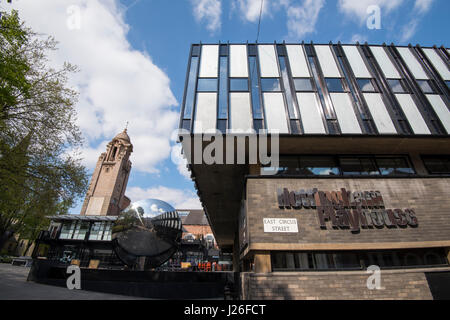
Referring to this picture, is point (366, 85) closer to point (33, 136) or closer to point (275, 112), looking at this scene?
point (275, 112)

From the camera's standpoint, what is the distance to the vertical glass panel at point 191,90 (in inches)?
430

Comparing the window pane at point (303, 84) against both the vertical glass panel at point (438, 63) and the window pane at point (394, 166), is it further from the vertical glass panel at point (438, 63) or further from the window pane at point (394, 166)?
the vertical glass panel at point (438, 63)

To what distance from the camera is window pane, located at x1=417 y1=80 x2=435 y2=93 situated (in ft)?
39.7

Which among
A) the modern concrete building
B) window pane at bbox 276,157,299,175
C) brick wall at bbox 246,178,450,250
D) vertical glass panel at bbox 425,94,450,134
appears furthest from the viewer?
vertical glass panel at bbox 425,94,450,134

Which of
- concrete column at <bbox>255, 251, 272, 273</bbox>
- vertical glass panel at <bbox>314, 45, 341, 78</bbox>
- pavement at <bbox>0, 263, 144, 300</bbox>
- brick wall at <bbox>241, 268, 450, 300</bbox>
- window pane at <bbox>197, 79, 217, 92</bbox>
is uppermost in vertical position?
→ vertical glass panel at <bbox>314, 45, 341, 78</bbox>

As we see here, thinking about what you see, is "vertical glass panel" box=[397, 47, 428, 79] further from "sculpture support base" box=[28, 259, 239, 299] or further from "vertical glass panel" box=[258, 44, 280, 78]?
"sculpture support base" box=[28, 259, 239, 299]

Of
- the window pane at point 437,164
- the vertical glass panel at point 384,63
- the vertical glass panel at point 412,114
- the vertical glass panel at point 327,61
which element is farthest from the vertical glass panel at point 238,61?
the window pane at point 437,164

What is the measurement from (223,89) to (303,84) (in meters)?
5.00

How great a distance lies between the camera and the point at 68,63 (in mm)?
10211

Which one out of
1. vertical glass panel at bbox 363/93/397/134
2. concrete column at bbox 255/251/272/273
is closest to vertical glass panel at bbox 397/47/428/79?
vertical glass panel at bbox 363/93/397/134

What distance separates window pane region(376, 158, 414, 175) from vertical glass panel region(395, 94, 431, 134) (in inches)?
71.4

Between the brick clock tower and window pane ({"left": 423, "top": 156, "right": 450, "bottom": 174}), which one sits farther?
the brick clock tower

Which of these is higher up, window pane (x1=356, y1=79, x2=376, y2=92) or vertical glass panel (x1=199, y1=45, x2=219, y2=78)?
vertical glass panel (x1=199, y1=45, x2=219, y2=78)

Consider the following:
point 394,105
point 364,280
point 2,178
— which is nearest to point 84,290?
point 2,178
